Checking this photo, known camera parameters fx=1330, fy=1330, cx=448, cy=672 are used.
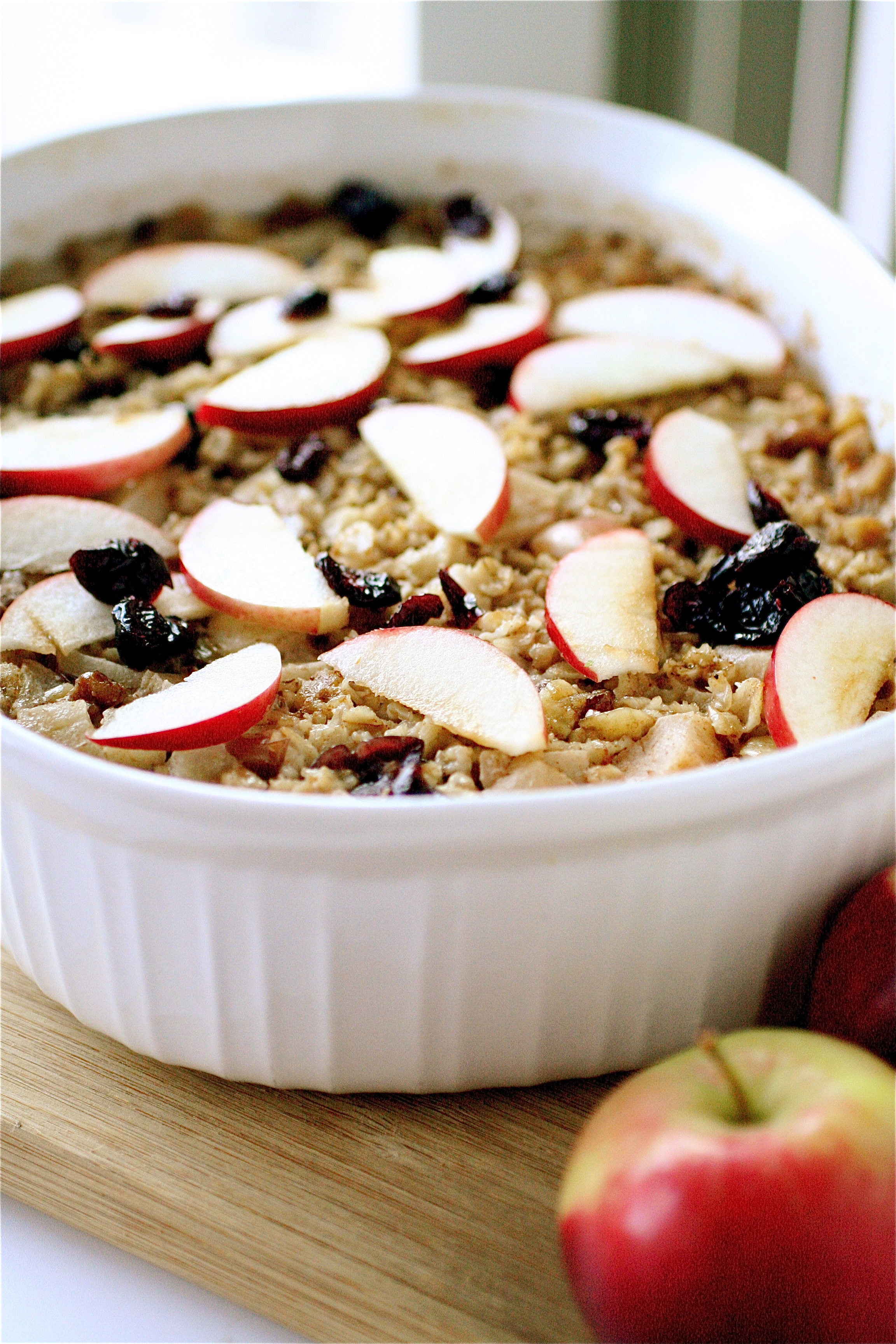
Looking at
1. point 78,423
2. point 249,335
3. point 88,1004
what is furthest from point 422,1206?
point 249,335

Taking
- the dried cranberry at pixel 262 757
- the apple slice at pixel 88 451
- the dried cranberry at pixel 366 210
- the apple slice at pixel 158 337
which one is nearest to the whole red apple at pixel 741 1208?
the dried cranberry at pixel 262 757

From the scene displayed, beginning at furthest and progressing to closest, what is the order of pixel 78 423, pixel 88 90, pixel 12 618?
pixel 88 90, pixel 78 423, pixel 12 618

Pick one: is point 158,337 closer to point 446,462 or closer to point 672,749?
point 446,462

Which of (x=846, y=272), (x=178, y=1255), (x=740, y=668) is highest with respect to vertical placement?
(x=846, y=272)

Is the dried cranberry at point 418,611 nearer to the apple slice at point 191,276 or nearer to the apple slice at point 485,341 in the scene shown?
the apple slice at point 485,341

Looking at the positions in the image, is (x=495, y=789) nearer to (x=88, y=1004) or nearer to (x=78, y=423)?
(x=88, y=1004)

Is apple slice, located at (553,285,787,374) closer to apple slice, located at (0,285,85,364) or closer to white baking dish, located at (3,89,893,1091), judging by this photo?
apple slice, located at (0,285,85,364)
